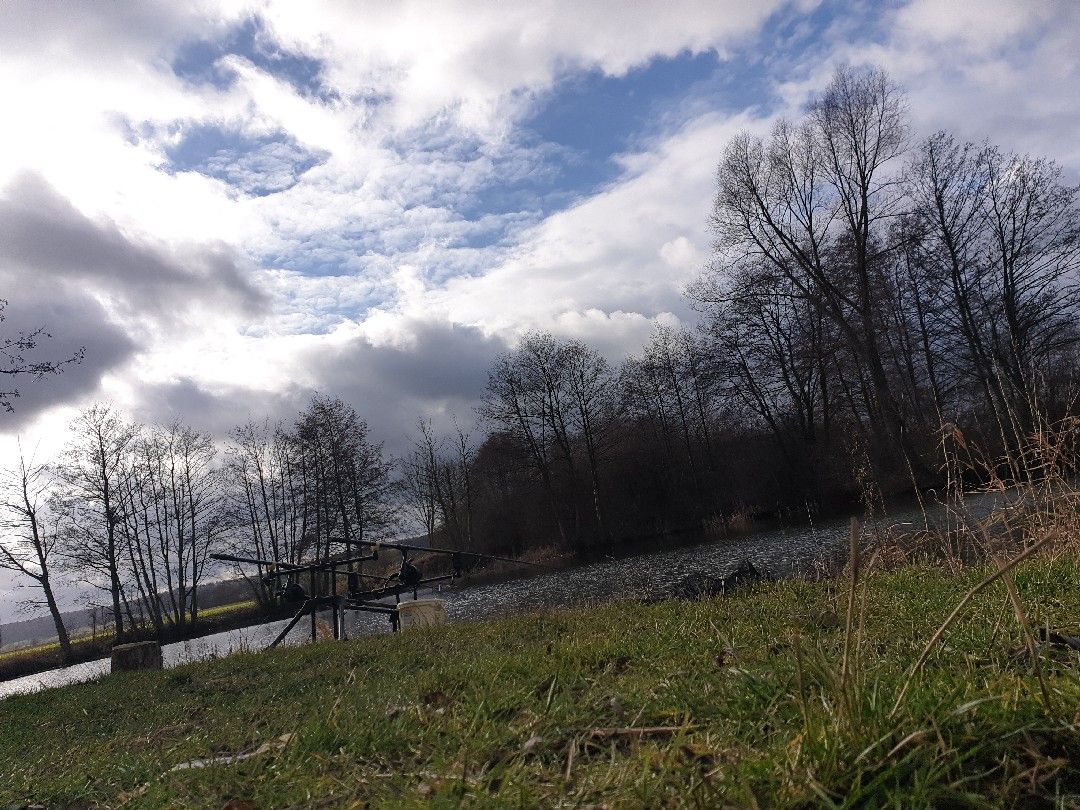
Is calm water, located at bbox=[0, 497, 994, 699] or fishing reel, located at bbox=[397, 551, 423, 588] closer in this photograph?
fishing reel, located at bbox=[397, 551, 423, 588]

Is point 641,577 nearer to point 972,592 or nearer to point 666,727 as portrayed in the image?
point 666,727

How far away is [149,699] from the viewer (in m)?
7.03

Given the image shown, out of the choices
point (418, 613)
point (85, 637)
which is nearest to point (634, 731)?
point (418, 613)

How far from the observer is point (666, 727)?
2.17m

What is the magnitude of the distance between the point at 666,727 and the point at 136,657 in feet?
37.5

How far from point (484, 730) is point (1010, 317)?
33787 millimetres

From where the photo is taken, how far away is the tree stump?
11070 mm

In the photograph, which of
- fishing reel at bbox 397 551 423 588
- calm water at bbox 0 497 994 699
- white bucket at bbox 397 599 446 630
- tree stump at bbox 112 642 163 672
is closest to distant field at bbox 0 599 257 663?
calm water at bbox 0 497 994 699

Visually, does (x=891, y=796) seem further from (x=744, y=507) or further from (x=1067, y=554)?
(x=744, y=507)

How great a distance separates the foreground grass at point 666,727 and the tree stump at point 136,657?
19.1 feet

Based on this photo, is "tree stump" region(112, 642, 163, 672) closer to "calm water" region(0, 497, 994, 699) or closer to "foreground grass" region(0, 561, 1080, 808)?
"calm water" region(0, 497, 994, 699)

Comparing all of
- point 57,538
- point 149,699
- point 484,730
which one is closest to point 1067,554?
point 484,730

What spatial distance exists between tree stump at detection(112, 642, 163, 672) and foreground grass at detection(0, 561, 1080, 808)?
582 cm

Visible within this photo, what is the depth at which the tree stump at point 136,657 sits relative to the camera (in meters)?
11.1
